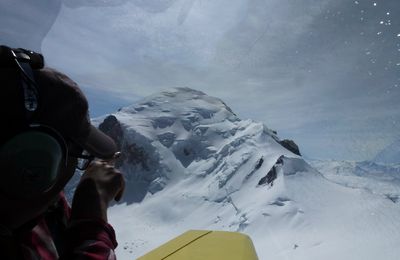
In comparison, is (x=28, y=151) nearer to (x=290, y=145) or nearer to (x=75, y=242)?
(x=75, y=242)

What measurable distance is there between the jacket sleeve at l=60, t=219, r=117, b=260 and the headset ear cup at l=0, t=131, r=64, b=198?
0.28 meters

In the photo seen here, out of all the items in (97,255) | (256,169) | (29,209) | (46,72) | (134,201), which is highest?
(46,72)

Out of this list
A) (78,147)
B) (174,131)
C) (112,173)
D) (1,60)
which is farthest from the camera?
(174,131)

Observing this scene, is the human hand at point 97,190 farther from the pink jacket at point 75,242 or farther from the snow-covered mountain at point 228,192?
the snow-covered mountain at point 228,192

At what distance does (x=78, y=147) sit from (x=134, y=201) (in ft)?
228

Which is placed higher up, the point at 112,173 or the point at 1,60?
the point at 1,60

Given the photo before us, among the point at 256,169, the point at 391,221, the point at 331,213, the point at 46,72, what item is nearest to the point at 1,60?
the point at 46,72

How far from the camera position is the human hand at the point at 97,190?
134 centimetres

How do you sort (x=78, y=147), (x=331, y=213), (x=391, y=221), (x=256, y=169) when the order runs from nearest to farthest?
(x=78, y=147), (x=391, y=221), (x=331, y=213), (x=256, y=169)

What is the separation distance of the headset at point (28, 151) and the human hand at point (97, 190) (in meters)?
0.29

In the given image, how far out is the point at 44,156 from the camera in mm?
1045

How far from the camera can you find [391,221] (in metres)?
26.4

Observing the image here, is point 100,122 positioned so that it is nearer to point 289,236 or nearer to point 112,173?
point 289,236

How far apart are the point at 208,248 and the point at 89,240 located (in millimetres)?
1247
